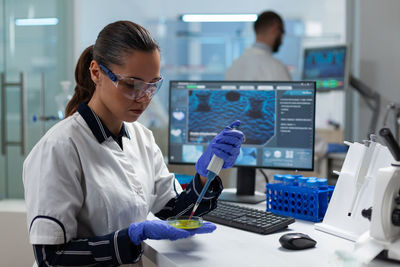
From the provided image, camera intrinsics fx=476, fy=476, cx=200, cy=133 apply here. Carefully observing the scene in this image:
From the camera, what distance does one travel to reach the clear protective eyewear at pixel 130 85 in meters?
1.26

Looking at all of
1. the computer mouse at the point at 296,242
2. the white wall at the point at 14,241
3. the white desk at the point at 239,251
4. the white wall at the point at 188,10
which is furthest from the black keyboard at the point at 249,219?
the white wall at the point at 188,10

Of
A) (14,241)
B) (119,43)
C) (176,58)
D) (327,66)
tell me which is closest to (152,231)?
(119,43)

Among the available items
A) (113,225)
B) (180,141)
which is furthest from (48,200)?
(180,141)

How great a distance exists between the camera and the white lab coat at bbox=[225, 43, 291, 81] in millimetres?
3096

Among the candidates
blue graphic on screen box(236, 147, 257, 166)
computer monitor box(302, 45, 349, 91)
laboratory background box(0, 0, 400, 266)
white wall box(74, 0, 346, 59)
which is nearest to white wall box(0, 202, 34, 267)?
laboratory background box(0, 0, 400, 266)

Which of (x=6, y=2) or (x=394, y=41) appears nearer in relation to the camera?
(x=6, y=2)

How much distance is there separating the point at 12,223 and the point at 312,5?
13.6ft

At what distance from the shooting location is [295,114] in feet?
6.08

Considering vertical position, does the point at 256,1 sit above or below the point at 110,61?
above

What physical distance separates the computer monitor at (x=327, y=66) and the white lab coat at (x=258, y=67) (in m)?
0.64

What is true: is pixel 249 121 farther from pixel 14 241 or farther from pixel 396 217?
pixel 14 241

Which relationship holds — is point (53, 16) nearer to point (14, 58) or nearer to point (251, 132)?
point (14, 58)

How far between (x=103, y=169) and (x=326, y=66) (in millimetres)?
2816

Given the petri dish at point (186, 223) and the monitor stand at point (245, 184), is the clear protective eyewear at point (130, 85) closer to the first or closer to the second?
the petri dish at point (186, 223)
